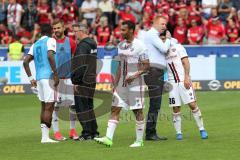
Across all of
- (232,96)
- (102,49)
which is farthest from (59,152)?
(102,49)

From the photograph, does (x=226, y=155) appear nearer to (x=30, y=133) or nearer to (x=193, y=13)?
(x=30, y=133)

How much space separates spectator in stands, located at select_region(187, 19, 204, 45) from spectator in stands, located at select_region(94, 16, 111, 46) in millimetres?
3184

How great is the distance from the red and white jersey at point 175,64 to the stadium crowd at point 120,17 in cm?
1358

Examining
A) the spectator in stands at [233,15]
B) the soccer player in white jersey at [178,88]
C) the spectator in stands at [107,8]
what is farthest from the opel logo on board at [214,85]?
the soccer player in white jersey at [178,88]

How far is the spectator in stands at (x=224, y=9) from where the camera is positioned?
31734 mm

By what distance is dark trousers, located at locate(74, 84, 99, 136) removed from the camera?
1628cm

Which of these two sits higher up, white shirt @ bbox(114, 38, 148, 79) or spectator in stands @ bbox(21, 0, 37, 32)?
spectator in stands @ bbox(21, 0, 37, 32)

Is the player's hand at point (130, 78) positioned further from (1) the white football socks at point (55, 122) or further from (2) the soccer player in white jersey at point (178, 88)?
(1) the white football socks at point (55, 122)

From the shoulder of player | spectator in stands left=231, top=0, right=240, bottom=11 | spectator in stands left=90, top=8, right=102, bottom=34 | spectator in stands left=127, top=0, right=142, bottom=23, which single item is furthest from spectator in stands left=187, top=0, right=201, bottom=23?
the shoulder of player

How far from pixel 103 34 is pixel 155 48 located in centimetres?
1483

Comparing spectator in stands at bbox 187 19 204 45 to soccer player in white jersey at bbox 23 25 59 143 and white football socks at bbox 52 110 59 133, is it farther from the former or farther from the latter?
soccer player in white jersey at bbox 23 25 59 143

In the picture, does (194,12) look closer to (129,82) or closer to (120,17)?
(120,17)

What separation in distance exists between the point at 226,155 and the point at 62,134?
499 centimetres

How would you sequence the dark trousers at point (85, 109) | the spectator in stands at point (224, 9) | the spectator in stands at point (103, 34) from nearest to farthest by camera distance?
1. the dark trousers at point (85, 109)
2. the spectator in stands at point (103, 34)
3. the spectator in stands at point (224, 9)
